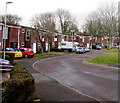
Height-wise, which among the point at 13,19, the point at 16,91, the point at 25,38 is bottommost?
the point at 16,91

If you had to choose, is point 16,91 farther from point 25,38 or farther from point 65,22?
point 65,22

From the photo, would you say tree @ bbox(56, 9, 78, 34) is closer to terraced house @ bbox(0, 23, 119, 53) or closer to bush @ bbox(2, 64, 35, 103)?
terraced house @ bbox(0, 23, 119, 53)

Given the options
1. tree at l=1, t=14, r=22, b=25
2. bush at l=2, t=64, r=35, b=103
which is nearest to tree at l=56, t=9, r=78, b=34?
tree at l=1, t=14, r=22, b=25

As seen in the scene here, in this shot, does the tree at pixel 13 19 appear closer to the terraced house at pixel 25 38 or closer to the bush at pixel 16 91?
the terraced house at pixel 25 38

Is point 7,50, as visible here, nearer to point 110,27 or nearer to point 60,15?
point 110,27

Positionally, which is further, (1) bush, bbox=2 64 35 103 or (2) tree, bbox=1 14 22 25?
(2) tree, bbox=1 14 22 25

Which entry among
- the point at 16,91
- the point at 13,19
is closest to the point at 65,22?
the point at 13,19

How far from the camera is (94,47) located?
185 feet

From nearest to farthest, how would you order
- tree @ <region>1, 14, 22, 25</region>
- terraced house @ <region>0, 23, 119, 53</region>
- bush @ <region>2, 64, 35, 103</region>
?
bush @ <region>2, 64, 35, 103</region>, terraced house @ <region>0, 23, 119, 53</region>, tree @ <region>1, 14, 22, 25</region>

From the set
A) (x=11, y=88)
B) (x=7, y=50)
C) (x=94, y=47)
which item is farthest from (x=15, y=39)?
(x=94, y=47)

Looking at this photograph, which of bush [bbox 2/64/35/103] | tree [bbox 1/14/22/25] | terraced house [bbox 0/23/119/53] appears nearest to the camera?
bush [bbox 2/64/35/103]

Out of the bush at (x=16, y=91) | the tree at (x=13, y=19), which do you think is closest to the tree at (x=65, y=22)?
the tree at (x=13, y=19)

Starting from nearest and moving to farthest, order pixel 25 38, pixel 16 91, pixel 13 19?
pixel 16 91 → pixel 25 38 → pixel 13 19

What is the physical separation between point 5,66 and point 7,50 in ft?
34.8
